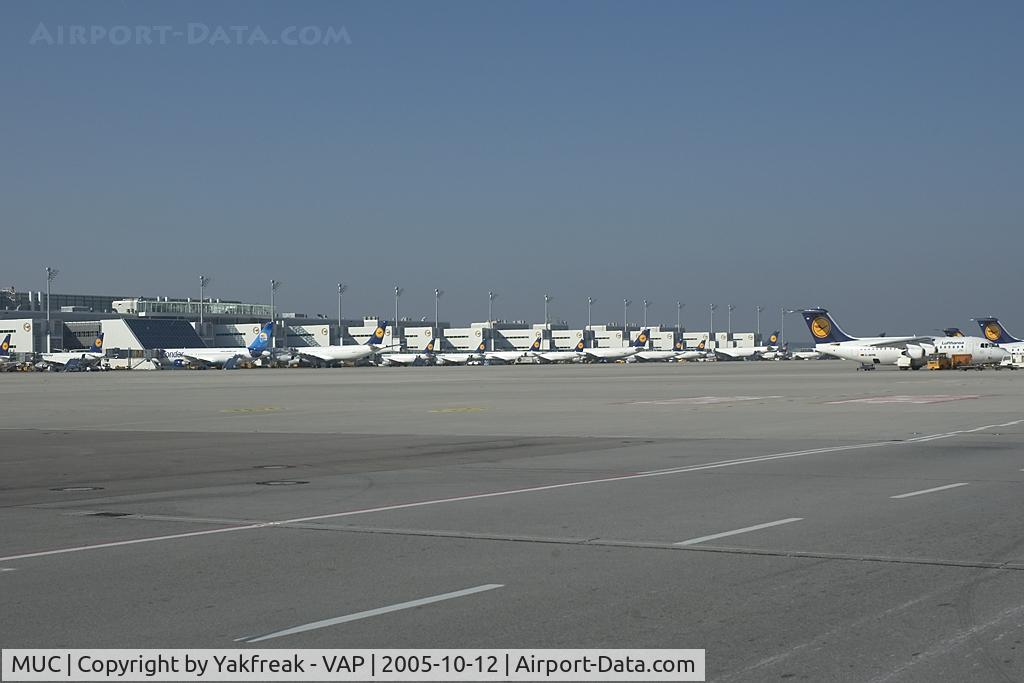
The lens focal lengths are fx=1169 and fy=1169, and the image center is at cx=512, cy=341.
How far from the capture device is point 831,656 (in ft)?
26.6

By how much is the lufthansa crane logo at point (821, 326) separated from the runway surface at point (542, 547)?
9595 centimetres

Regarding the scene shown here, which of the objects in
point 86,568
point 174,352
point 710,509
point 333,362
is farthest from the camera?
point 333,362

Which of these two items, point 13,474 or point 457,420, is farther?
point 457,420

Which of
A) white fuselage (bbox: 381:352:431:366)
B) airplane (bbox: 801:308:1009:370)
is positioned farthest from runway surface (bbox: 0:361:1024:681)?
white fuselage (bbox: 381:352:431:366)

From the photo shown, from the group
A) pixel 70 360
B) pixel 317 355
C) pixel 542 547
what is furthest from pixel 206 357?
pixel 542 547

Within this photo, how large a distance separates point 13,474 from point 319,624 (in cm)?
1498

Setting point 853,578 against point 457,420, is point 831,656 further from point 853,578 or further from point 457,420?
point 457,420

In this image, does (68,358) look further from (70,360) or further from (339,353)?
(339,353)

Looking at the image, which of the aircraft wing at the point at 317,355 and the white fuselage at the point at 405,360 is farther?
the white fuselage at the point at 405,360

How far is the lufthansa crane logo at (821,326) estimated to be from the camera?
122875 millimetres

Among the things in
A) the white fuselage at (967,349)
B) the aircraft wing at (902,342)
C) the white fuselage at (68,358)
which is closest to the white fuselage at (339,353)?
the white fuselage at (68,358)

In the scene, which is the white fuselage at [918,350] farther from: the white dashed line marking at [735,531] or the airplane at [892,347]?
the white dashed line marking at [735,531]

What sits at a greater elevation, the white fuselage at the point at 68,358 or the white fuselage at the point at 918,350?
the white fuselage at the point at 918,350

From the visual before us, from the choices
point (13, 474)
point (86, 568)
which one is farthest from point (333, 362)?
point (86, 568)
